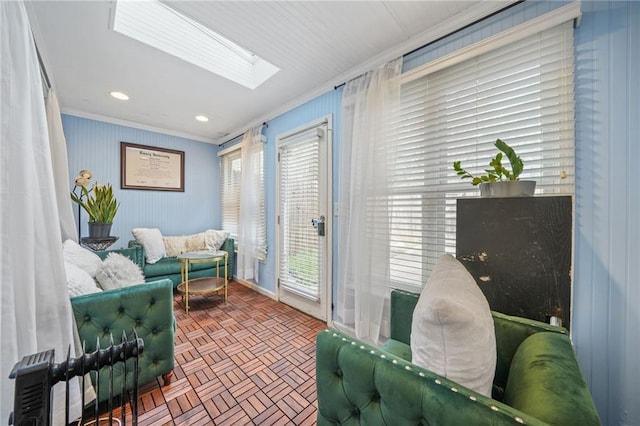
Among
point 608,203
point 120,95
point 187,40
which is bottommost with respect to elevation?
point 608,203

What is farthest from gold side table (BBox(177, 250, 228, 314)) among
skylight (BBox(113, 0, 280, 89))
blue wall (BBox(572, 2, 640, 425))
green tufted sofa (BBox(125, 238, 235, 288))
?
blue wall (BBox(572, 2, 640, 425))

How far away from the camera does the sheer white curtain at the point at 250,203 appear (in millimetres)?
3104

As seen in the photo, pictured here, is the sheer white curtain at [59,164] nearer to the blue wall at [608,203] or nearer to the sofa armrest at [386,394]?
the sofa armrest at [386,394]

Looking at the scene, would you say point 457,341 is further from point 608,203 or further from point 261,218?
point 261,218

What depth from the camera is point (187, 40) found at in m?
1.89

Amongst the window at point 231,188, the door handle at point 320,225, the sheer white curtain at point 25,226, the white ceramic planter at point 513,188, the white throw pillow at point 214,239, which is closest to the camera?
the sheer white curtain at point 25,226

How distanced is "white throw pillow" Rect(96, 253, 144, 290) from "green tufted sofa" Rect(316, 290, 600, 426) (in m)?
1.60

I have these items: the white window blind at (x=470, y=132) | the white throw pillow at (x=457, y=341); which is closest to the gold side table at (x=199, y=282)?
the white window blind at (x=470, y=132)

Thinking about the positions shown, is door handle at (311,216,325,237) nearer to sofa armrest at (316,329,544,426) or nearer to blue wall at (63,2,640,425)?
sofa armrest at (316,329,544,426)

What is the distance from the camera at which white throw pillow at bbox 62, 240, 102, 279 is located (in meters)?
1.64

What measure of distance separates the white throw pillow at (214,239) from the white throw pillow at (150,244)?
0.57 metres

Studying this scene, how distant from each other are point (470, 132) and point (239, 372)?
2249mm

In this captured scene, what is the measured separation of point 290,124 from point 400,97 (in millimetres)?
1345

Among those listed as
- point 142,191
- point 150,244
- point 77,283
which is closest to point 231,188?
point 142,191
